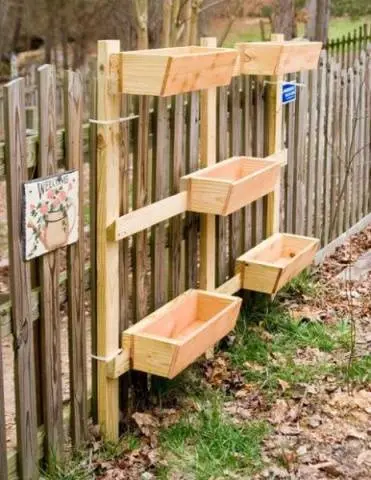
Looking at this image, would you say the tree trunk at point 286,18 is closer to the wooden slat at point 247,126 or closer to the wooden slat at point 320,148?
the wooden slat at point 320,148

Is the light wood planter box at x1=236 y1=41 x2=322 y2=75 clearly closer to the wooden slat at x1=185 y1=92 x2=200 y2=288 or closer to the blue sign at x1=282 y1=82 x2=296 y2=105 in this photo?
the blue sign at x1=282 y1=82 x2=296 y2=105

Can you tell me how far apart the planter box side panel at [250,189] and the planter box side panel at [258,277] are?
528 millimetres

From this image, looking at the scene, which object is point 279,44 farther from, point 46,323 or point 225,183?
point 46,323

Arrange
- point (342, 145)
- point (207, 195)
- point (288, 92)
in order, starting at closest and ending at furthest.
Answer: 1. point (207, 195)
2. point (288, 92)
3. point (342, 145)

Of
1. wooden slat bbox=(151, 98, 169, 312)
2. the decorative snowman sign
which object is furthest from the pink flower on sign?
wooden slat bbox=(151, 98, 169, 312)

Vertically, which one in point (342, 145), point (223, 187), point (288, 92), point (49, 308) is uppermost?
point (288, 92)

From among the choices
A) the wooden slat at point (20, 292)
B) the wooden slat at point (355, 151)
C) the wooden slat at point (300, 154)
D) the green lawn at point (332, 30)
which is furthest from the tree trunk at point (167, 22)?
the green lawn at point (332, 30)

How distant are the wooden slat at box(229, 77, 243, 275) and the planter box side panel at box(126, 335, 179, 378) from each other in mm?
1458

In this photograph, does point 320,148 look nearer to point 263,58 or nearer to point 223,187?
point 263,58

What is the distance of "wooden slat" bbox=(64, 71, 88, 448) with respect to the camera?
12.2ft

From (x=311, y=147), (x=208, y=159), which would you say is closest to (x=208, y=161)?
(x=208, y=159)

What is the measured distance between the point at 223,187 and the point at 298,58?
5.01 feet

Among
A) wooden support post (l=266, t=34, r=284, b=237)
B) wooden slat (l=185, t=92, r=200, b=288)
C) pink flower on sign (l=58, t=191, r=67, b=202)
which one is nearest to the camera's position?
pink flower on sign (l=58, t=191, r=67, b=202)

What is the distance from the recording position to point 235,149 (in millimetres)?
5344
